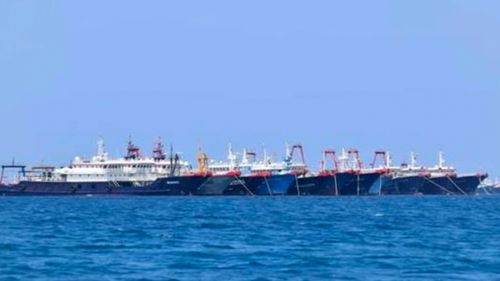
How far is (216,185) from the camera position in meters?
180

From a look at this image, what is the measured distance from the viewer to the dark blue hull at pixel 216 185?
179m

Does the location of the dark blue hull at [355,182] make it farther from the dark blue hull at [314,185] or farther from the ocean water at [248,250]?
the ocean water at [248,250]

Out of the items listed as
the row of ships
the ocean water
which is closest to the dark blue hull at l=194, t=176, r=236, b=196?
the row of ships

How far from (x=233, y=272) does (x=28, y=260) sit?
881 centimetres

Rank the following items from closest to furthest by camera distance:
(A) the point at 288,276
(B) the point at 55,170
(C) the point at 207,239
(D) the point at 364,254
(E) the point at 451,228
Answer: (A) the point at 288,276
(D) the point at 364,254
(C) the point at 207,239
(E) the point at 451,228
(B) the point at 55,170

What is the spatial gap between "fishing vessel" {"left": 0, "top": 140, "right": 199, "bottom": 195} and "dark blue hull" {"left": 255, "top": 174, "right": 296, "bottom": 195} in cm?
1189

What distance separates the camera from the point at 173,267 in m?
47.1

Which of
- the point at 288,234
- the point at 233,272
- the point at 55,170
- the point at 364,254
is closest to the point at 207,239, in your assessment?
the point at 288,234

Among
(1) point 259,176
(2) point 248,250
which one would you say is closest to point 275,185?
(1) point 259,176

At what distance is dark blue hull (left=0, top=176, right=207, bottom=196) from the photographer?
17400 cm

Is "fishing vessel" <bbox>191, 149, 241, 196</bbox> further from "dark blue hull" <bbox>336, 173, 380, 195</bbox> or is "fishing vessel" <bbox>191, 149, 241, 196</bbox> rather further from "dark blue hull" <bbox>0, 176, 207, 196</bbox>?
"dark blue hull" <bbox>336, 173, 380, 195</bbox>

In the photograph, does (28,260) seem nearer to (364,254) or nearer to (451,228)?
(364,254)

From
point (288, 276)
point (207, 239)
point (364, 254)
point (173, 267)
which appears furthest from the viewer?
point (207, 239)

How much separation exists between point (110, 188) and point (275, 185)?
23.6 metres
